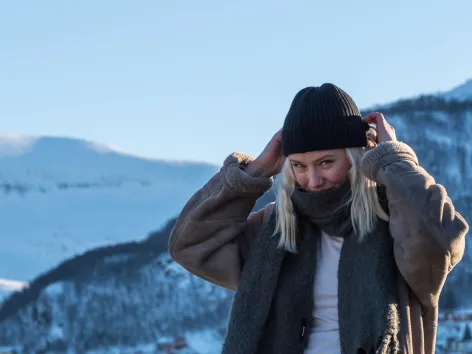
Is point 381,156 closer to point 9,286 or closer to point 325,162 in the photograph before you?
point 325,162

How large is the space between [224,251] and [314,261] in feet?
0.84

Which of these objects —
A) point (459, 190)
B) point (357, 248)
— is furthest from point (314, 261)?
point (459, 190)

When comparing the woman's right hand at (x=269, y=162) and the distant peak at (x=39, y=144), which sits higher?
the distant peak at (x=39, y=144)

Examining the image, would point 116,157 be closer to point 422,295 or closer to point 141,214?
point 141,214

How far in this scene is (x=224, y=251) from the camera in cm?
280

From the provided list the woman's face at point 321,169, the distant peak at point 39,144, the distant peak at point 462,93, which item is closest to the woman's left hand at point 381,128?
the woman's face at point 321,169

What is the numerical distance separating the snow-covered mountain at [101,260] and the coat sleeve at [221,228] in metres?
14.0

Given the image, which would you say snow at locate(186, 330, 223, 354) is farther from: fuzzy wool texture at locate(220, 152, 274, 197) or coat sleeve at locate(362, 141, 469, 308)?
coat sleeve at locate(362, 141, 469, 308)

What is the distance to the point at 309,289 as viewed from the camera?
2604 mm

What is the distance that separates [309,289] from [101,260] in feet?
52.1

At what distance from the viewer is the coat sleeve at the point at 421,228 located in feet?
8.18

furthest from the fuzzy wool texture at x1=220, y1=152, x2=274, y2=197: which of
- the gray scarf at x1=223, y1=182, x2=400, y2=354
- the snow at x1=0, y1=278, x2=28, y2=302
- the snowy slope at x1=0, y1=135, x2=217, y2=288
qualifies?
the snowy slope at x1=0, y1=135, x2=217, y2=288

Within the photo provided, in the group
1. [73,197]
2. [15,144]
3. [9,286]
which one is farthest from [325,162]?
[15,144]

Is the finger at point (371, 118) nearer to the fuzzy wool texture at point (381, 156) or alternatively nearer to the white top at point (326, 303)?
the fuzzy wool texture at point (381, 156)
